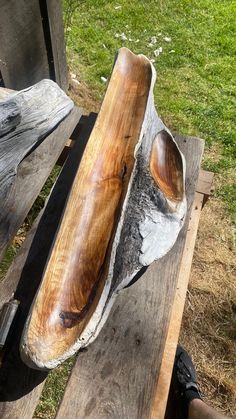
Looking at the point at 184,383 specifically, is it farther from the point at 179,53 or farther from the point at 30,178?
the point at 179,53

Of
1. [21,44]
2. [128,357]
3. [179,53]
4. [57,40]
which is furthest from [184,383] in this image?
[179,53]

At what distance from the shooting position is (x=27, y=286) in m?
1.43

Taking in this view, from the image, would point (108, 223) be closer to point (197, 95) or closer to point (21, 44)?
point (21, 44)

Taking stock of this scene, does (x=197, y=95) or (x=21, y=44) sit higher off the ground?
(x=21, y=44)

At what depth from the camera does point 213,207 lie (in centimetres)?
253

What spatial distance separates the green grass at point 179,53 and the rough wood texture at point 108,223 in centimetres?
111

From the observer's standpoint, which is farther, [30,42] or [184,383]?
[30,42]

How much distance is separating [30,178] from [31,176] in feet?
0.04

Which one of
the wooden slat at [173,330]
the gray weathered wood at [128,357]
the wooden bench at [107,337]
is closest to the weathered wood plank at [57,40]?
the wooden bench at [107,337]

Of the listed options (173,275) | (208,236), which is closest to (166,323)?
(173,275)

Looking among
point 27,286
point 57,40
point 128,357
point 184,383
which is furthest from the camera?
point 57,40

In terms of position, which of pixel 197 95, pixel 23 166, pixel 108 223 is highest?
pixel 23 166

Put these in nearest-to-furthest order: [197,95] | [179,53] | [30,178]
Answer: [30,178] < [197,95] < [179,53]

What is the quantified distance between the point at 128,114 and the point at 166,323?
815 millimetres
